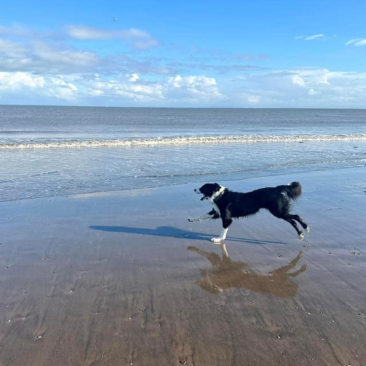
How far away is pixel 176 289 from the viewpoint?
5125 millimetres

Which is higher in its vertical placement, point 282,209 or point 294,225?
point 282,209

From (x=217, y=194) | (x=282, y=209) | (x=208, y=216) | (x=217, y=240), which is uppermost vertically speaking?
(x=217, y=194)

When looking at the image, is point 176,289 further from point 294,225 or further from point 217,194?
point 294,225

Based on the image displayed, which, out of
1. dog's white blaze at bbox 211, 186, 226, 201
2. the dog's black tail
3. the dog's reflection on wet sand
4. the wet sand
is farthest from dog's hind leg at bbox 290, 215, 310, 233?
dog's white blaze at bbox 211, 186, 226, 201

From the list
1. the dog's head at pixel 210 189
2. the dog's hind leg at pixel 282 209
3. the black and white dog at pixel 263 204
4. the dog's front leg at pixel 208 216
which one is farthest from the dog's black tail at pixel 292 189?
the dog's front leg at pixel 208 216

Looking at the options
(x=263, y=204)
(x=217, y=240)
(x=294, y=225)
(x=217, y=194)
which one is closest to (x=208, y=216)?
(x=217, y=194)

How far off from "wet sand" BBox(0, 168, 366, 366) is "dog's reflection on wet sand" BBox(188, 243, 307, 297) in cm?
2

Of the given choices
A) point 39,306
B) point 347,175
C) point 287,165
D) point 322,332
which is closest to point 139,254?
point 39,306

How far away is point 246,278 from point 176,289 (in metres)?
1.13

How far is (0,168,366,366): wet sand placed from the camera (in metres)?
3.79

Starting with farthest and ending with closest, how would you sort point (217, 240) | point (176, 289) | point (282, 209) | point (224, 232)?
point (282, 209), point (224, 232), point (217, 240), point (176, 289)

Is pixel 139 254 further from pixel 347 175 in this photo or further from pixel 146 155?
pixel 146 155

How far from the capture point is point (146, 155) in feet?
63.4

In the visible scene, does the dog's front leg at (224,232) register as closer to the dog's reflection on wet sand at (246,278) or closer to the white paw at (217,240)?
the white paw at (217,240)
